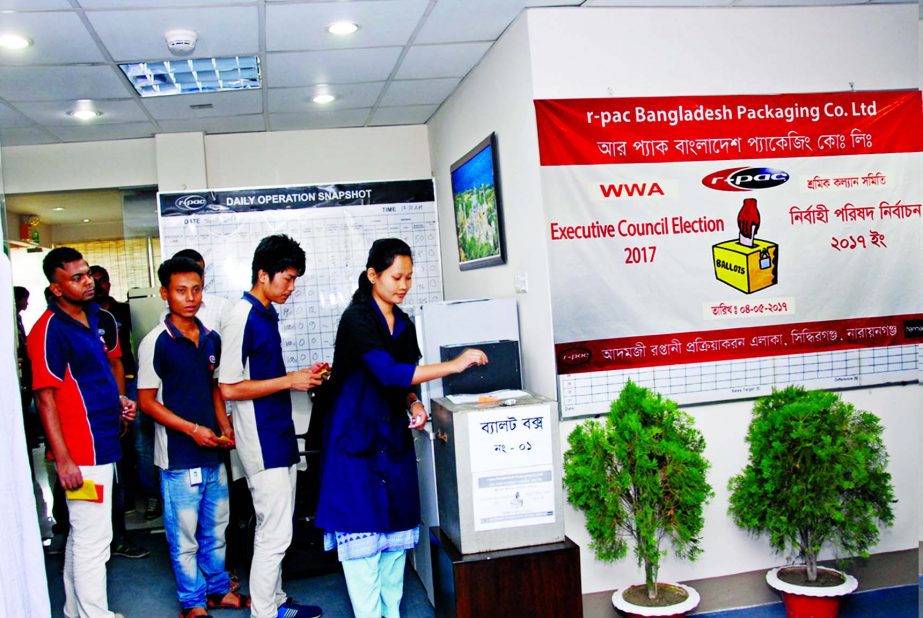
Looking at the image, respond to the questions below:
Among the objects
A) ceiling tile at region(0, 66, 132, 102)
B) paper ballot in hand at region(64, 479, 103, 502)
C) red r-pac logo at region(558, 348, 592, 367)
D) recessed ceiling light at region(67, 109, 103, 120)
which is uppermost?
recessed ceiling light at region(67, 109, 103, 120)

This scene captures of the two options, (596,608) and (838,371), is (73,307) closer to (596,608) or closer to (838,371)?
(596,608)

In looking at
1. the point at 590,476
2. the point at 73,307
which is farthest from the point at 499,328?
the point at 73,307

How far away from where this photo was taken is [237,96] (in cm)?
459

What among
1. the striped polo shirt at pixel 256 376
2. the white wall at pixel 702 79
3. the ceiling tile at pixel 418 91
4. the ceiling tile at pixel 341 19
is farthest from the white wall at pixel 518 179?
the striped polo shirt at pixel 256 376

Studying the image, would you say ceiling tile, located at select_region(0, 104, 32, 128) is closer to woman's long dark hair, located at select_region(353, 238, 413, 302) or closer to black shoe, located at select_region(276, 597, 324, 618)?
woman's long dark hair, located at select_region(353, 238, 413, 302)

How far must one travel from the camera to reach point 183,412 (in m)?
3.52

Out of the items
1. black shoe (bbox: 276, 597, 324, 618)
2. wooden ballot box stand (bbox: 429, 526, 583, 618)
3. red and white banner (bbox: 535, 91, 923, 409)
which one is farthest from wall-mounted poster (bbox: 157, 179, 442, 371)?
wooden ballot box stand (bbox: 429, 526, 583, 618)

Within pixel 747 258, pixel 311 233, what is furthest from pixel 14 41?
pixel 747 258

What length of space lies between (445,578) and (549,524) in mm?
432

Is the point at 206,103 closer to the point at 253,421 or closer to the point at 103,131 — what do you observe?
the point at 103,131

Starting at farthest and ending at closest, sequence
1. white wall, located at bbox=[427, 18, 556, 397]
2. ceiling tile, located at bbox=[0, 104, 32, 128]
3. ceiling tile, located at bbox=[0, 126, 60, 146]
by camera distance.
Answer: ceiling tile, located at bbox=[0, 126, 60, 146] < ceiling tile, located at bbox=[0, 104, 32, 128] < white wall, located at bbox=[427, 18, 556, 397]

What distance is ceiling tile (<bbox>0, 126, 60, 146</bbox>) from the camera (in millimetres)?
5035

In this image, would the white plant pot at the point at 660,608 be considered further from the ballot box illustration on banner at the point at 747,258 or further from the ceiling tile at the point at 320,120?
the ceiling tile at the point at 320,120

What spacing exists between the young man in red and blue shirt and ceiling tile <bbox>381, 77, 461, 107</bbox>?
2.08 metres
